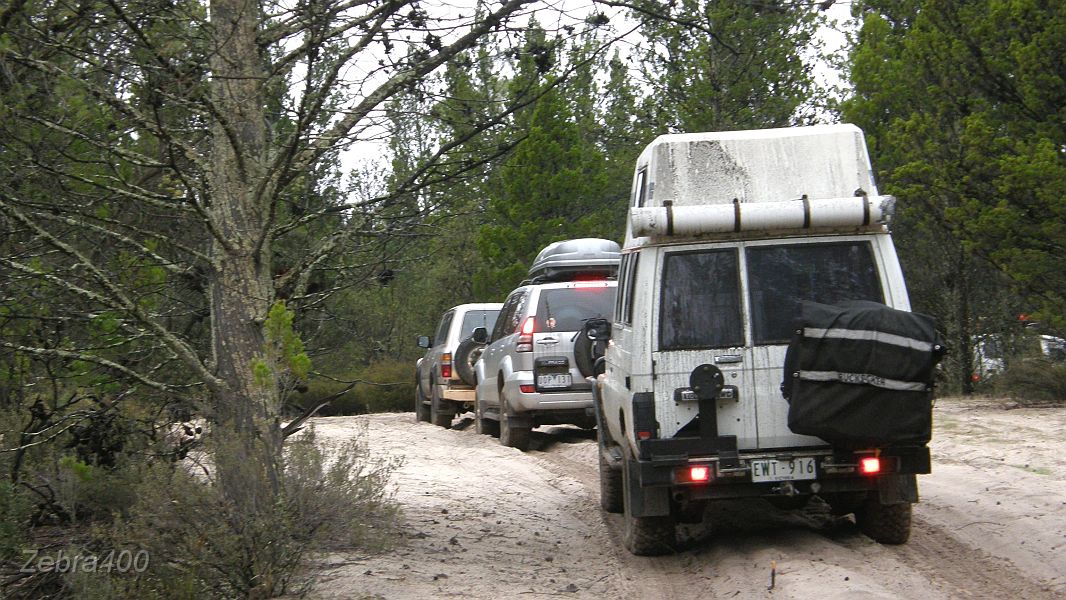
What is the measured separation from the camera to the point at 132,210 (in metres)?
9.72

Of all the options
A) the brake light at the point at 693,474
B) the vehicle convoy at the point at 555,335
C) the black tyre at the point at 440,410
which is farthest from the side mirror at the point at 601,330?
the black tyre at the point at 440,410

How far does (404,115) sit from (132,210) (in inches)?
122

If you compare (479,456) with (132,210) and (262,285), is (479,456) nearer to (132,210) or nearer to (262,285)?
(132,210)

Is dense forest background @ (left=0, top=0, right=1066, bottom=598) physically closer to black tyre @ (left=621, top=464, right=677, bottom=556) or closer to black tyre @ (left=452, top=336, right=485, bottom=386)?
black tyre @ (left=621, top=464, right=677, bottom=556)

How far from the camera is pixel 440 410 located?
2064 cm

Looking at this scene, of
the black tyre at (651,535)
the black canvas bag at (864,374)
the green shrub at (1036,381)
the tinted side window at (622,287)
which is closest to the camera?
the black canvas bag at (864,374)

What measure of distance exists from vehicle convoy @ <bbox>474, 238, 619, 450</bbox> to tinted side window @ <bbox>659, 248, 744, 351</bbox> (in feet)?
20.0

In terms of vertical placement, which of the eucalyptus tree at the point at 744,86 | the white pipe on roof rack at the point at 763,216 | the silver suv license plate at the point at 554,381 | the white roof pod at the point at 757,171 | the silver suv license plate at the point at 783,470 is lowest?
the silver suv license plate at the point at 783,470

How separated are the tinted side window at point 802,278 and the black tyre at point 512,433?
25.9ft

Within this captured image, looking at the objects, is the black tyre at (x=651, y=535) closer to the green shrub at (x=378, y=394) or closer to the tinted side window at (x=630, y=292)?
the tinted side window at (x=630, y=292)

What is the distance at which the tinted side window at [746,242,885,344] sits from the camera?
301 inches

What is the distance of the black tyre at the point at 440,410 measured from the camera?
20531mm

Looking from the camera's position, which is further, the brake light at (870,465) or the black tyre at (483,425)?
the black tyre at (483,425)

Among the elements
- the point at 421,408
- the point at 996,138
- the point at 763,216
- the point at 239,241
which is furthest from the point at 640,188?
the point at 421,408
